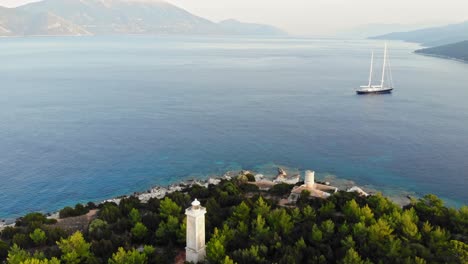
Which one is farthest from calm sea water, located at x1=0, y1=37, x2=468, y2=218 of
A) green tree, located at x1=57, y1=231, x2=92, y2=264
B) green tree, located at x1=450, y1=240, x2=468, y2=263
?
green tree, located at x1=450, y1=240, x2=468, y2=263

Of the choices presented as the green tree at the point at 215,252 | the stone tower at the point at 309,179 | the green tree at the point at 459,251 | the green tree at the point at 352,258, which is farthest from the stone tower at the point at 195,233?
the stone tower at the point at 309,179

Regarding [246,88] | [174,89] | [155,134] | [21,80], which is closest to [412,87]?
[246,88]

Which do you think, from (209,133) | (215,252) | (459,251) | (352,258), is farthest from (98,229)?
(209,133)

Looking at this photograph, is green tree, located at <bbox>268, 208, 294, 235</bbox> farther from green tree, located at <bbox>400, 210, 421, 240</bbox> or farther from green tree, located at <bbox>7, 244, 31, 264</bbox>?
green tree, located at <bbox>7, 244, 31, 264</bbox>

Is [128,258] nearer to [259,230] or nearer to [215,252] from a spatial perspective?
[215,252]

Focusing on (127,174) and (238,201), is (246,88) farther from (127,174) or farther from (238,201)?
(238,201)

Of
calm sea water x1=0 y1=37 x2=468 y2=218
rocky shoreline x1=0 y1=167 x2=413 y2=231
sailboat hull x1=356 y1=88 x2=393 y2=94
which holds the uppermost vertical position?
sailboat hull x1=356 y1=88 x2=393 y2=94

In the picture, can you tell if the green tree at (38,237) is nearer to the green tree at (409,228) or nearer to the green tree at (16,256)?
the green tree at (16,256)
